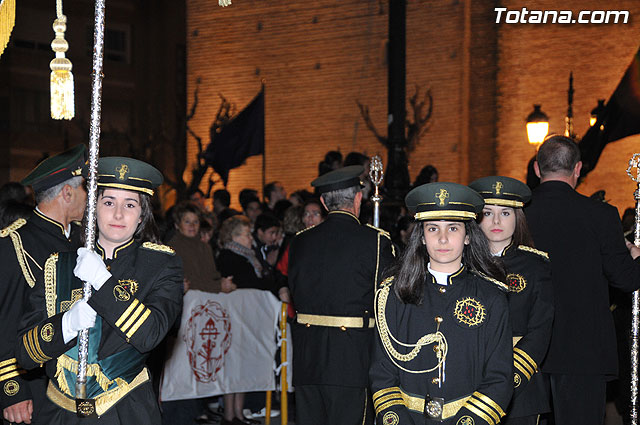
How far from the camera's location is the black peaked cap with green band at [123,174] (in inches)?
171

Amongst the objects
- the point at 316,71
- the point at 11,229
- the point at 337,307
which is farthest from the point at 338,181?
the point at 316,71

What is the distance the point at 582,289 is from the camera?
629 cm

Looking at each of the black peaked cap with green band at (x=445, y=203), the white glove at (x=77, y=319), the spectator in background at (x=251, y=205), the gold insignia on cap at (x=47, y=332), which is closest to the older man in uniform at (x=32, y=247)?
Result: the gold insignia on cap at (x=47, y=332)

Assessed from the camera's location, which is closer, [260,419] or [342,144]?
[260,419]

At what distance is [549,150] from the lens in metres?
6.53

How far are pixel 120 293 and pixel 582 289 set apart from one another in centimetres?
351

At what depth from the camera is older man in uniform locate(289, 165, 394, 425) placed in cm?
667

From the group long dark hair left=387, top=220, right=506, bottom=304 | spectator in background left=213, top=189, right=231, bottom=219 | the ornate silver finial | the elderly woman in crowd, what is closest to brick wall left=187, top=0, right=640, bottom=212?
spectator in background left=213, top=189, right=231, bottom=219

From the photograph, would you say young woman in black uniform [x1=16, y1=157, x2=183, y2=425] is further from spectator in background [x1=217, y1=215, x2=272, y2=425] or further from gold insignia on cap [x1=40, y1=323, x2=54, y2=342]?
spectator in background [x1=217, y1=215, x2=272, y2=425]

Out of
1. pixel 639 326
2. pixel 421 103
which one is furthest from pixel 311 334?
pixel 421 103

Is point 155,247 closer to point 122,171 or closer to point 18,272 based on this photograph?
point 122,171

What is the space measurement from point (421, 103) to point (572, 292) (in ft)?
44.5

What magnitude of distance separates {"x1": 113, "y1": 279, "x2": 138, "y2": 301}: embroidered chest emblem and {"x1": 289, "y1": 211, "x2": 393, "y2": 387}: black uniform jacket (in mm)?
2632

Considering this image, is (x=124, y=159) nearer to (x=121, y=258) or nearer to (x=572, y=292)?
(x=121, y=258)
